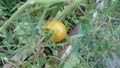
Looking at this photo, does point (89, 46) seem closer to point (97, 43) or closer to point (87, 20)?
point (97, 43)

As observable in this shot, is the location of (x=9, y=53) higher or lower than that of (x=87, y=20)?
lower

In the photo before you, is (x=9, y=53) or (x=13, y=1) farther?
(x=13, y=1)

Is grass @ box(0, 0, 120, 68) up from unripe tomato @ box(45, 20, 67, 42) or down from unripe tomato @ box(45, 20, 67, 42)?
down

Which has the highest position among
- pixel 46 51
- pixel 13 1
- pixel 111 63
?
pixel 13 1

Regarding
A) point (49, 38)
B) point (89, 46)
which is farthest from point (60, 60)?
point (49, 38)

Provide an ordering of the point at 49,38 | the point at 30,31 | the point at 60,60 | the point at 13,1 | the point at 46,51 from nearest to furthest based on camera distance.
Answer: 1. the point at 49,38
2. the point at 30,31
3. the point at 60,60
4. the point at 46,51
5. the point at 13,1

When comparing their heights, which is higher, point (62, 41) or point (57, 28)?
point (57, 28)

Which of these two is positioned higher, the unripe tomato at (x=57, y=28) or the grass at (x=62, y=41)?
the unripe tomato at (x=57, y=28)

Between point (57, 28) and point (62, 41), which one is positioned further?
point (62, 41)

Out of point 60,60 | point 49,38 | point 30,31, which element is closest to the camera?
point 49,38
